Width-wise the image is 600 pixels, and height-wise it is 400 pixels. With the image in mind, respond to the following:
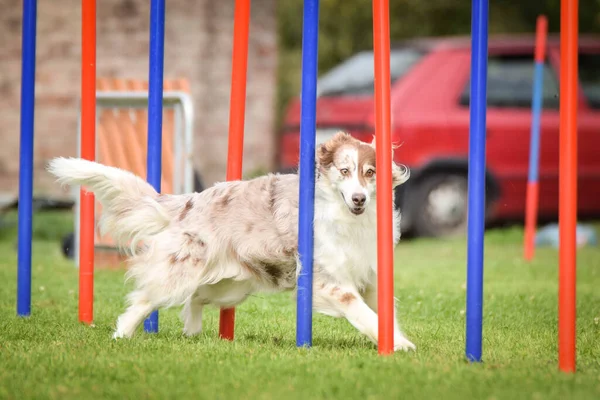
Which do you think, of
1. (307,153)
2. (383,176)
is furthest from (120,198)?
(383,176)

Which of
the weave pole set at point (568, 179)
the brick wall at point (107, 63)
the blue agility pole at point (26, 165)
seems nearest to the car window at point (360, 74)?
the brick wall at point (107, 63)

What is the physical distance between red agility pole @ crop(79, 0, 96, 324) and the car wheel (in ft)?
19.3

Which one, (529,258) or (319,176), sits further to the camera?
(529,258)

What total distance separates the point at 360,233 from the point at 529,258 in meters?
4.93

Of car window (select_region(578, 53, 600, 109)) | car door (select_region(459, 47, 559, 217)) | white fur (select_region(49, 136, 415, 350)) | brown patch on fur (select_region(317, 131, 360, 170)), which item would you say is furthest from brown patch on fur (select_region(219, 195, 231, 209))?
car window (select_region(578, 53, 600, 109))

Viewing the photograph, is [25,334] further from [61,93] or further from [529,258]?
[61,93]

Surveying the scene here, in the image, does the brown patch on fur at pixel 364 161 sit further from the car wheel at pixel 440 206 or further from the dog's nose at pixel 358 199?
the car wheel at pixel 440 206

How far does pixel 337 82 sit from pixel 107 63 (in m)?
3.59

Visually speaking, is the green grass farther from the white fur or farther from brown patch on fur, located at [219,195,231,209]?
brown patch on fur, located at [219,195,231,209]

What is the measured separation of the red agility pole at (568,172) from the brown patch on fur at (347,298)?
1.10 m

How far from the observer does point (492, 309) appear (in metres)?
6.47

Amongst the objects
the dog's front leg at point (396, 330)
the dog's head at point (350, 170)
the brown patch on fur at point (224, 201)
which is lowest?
the dog's front leg at point (396, 330)

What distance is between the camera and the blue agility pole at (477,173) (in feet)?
13.8

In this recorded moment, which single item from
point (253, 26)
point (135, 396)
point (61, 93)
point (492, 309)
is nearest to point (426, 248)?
point (492, 309)
